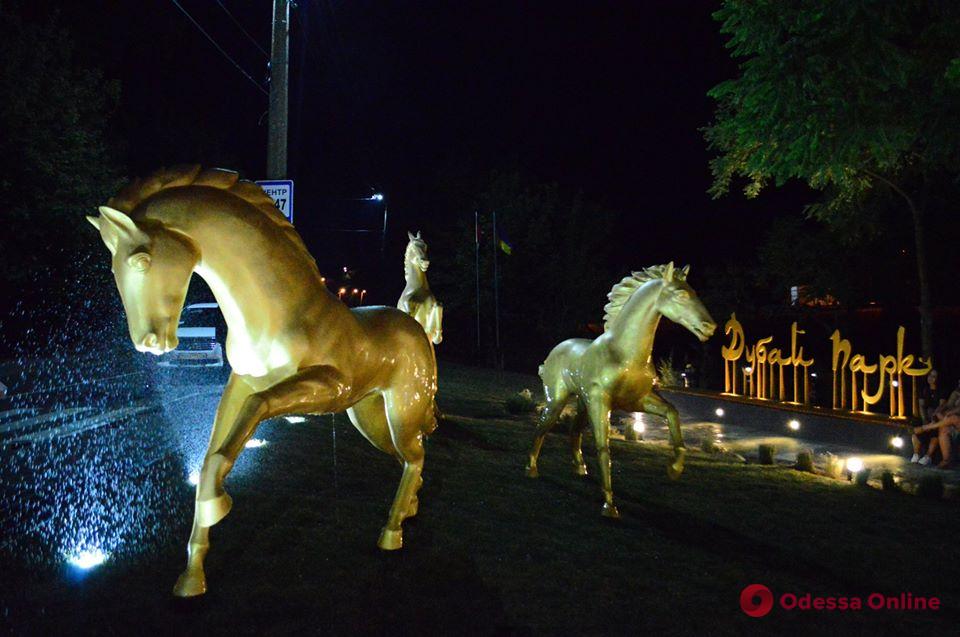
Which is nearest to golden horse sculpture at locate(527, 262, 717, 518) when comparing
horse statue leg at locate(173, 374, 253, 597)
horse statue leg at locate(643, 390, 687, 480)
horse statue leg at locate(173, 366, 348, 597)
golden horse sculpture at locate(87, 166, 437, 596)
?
horse statue leg at locate(643, 390, 687, 480)

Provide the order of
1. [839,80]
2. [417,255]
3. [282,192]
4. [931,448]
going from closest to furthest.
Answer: [839,80], [282,192], [417,255], [931,448]

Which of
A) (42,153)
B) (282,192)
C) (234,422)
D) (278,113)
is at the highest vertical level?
(42,153)

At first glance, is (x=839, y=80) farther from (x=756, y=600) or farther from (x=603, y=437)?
(x=756, y=600)

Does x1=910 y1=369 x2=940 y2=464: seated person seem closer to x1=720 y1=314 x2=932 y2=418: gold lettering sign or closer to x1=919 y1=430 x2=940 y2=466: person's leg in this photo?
x1=919 y1=430 x2=940 y2=466: person's leg

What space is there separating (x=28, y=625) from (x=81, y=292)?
18182mm

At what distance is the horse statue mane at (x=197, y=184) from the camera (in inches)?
144

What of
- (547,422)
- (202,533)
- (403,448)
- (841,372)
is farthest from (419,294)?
(841,372)

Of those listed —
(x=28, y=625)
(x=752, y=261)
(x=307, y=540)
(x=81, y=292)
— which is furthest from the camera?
(x=752, y=261)

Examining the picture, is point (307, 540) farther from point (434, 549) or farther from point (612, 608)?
point (612, 608)

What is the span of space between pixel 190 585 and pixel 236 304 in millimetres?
1555

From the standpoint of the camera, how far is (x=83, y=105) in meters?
16.9

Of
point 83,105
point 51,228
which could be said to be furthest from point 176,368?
point 83,105

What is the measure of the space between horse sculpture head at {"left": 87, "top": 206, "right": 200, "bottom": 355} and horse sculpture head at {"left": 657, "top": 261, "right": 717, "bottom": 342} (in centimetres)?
441

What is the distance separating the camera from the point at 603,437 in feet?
21.8
